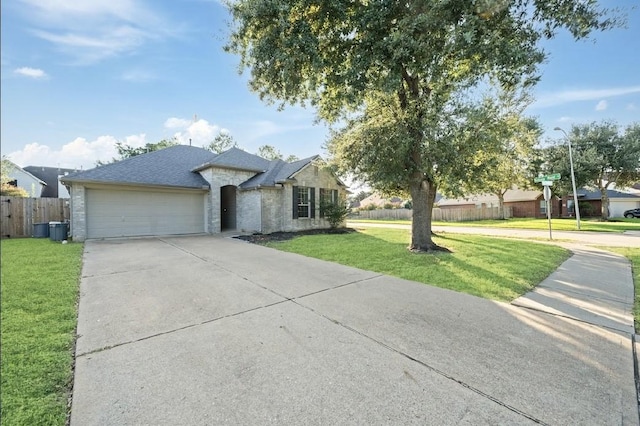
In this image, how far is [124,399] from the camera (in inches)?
90.7

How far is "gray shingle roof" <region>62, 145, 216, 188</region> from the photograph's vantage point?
490 inches

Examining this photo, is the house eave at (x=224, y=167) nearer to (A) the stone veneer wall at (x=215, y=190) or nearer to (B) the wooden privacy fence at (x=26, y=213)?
(A) the stone veneer wall at (x=215, y=190)

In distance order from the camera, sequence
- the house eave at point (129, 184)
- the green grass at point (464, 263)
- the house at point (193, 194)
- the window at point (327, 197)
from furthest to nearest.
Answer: the window at point (327, 197) → the house at point (193, 194) → the house eave at point (129, 184) → the green grass at point (464, 263)

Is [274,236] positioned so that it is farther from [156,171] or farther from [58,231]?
[58,231]

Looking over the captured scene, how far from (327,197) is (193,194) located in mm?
7751

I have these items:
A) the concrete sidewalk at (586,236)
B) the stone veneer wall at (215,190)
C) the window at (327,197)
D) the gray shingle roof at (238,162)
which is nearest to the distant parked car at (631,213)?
the concrete sidewalk at (586,236)

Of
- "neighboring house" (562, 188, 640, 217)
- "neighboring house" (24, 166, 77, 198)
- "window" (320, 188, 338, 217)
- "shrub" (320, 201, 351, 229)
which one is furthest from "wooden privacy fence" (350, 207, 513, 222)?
"neighboring house" (24, 166, 77, 198)

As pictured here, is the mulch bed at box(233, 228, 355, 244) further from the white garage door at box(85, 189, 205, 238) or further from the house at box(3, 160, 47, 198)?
the house at box(3, 160, 47, 198)

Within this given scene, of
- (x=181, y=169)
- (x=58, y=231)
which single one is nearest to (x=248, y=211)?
(x=181, y=169)

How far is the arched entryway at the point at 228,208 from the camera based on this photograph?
17.8 meters

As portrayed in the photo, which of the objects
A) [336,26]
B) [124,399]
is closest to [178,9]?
[336,26]

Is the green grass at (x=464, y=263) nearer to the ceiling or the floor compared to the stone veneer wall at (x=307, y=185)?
nearer to the floor

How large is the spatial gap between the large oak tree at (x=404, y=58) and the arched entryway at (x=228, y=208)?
9320 mm

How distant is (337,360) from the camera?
9.58 ft
